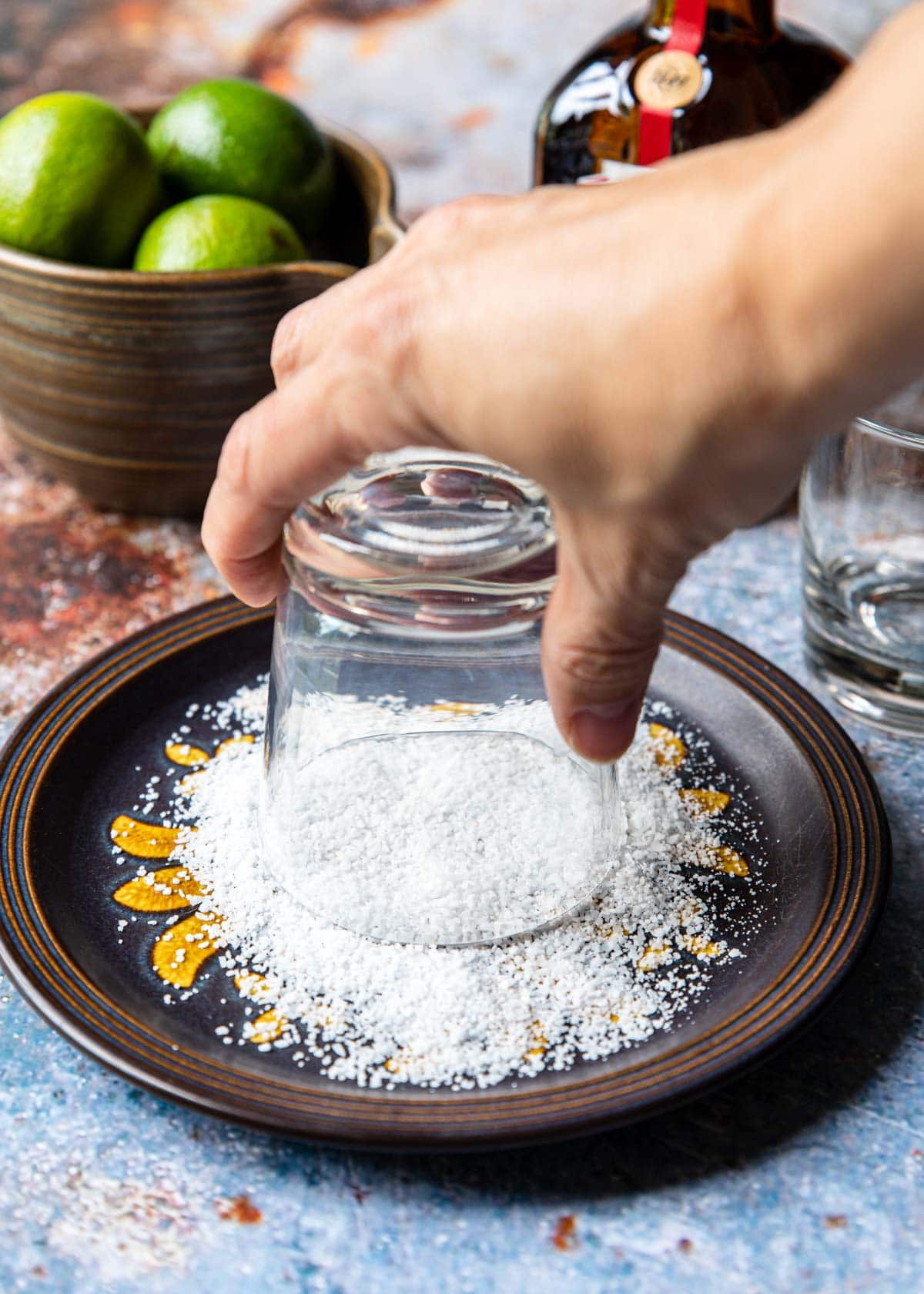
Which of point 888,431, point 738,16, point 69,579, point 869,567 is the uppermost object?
point 738,16

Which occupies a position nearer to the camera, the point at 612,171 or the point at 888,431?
the point at 888,431

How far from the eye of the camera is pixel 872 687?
67 cm

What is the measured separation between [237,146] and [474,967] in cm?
55

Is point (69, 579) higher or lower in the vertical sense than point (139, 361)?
lower

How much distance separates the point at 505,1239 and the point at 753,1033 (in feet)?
0.34

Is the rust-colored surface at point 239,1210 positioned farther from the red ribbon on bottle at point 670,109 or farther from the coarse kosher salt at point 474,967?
the red ribbon on bottle at point 670,109

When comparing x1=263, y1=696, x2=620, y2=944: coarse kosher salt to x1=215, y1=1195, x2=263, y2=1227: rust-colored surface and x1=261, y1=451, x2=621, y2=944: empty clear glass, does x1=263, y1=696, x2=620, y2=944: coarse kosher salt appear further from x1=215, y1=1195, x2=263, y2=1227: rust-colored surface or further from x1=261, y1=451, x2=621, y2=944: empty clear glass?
x1=215, y1=1195, x2=263, y2=1227: rust-colored surface

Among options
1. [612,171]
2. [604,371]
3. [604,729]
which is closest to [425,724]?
[604,729]

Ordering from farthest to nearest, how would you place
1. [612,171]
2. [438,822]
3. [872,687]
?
[612,171] < [872,687] < [438,822]

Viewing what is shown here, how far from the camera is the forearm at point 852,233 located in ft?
0.97

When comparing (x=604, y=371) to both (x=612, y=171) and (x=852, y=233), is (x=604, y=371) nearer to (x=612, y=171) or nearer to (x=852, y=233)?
(x=852, y=233)

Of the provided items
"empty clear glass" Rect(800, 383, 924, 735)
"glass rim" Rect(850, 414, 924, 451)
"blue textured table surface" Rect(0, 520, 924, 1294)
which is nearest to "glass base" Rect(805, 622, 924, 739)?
"empty clear glass" Rect(800, 383, 924, 735)

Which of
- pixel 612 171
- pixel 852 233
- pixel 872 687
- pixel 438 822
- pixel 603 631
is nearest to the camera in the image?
pixel 852 233

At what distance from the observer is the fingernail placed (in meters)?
0.43
